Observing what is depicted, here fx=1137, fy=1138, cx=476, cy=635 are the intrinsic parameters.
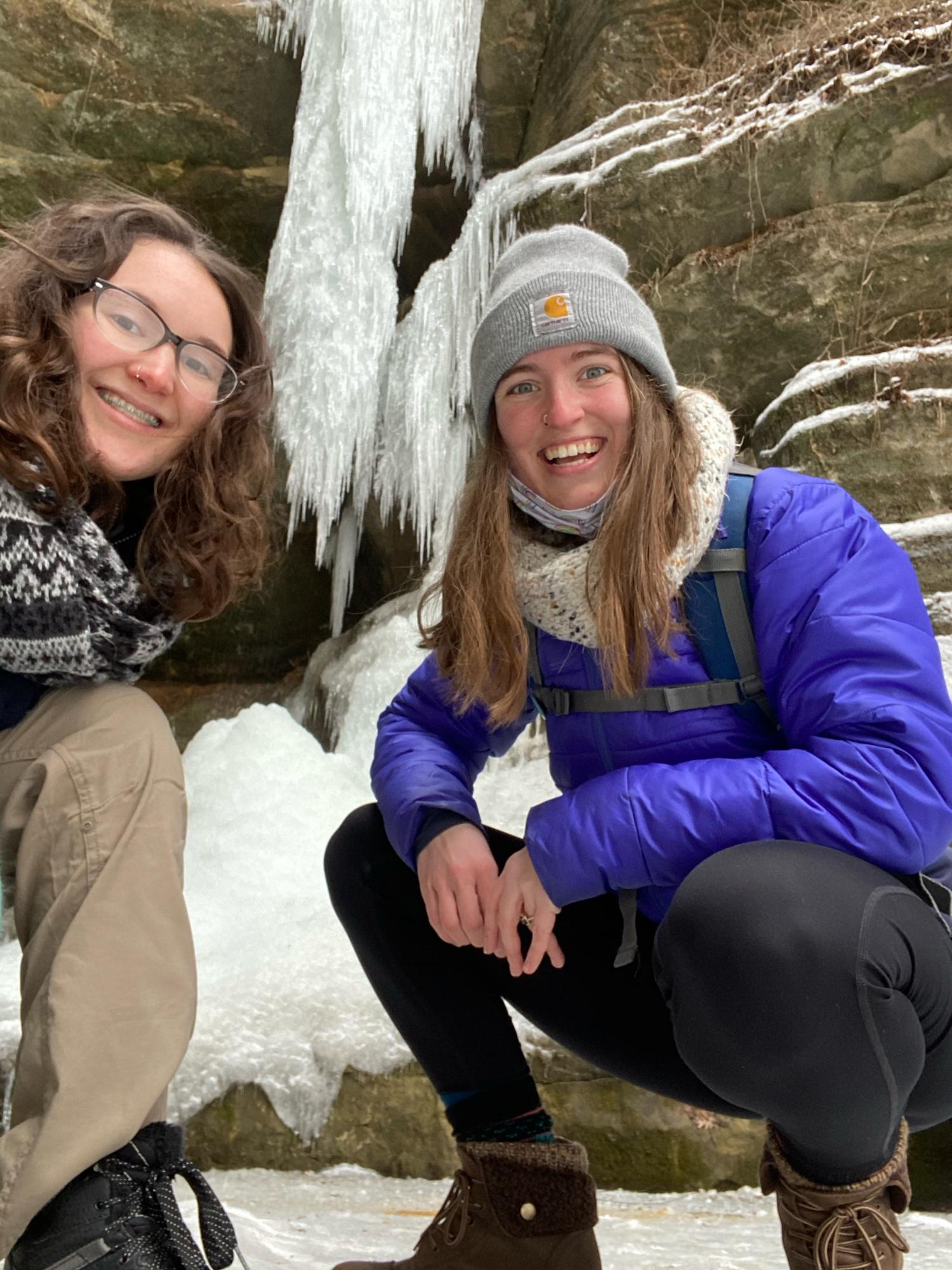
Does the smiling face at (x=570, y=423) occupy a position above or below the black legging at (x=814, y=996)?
above

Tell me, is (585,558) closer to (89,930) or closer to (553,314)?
(553,314)

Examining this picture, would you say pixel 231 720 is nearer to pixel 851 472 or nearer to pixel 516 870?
pixel 851 472

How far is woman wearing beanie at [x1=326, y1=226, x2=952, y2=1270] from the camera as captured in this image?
101cm

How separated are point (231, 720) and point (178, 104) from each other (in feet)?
9.16

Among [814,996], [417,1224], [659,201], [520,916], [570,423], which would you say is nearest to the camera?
[814,996]

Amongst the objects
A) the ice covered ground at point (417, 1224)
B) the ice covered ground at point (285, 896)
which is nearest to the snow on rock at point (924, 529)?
the ice covered ground at point (285, 896)

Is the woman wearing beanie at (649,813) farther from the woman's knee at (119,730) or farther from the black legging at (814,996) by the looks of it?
the woman's knee at (119,730)

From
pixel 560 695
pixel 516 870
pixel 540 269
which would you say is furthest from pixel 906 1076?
pixel 540 269

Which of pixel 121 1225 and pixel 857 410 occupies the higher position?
pixel 857 410

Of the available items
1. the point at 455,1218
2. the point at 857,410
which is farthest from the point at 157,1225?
the point at 857,410

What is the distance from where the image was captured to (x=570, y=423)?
1298mm

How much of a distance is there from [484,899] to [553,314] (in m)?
0.66

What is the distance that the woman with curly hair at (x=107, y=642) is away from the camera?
40.4 inches

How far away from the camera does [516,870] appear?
1.18 metres
